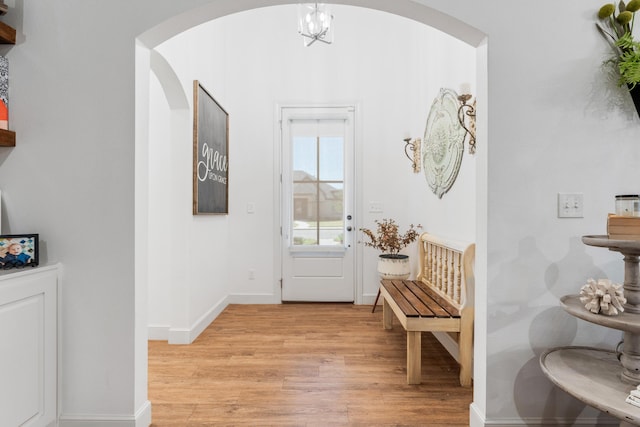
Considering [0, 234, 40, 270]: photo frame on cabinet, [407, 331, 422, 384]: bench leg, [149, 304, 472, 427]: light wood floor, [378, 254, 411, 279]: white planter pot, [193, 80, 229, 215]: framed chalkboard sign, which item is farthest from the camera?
[378, 254, 411, 279]: white planter pot

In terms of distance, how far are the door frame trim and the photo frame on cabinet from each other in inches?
102

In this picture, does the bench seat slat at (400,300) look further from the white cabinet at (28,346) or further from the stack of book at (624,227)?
the white cabinet at (28,346)

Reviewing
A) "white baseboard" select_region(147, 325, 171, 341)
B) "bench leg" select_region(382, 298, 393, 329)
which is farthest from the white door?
"white baseboard" select_region(147, 325, 171, 341)

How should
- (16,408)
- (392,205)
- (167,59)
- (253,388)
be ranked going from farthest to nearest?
1. (392,205)
2. (167,59)
3. (253,388)
4. (16,408)

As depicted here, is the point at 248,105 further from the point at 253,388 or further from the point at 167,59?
the point at 253,388

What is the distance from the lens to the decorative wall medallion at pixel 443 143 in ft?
8.47

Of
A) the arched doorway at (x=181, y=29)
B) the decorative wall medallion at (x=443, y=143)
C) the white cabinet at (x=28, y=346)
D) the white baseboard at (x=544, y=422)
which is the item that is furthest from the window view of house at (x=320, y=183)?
the white cabinet at (x=28, y=346)

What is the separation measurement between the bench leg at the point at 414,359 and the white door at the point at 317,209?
184 centimetres

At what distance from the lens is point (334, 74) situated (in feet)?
13.0

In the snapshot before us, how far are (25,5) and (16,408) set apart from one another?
1.74 metres

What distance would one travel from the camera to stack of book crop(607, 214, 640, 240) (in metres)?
1.21

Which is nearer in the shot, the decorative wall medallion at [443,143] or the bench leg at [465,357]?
the bench leg at [465,357]

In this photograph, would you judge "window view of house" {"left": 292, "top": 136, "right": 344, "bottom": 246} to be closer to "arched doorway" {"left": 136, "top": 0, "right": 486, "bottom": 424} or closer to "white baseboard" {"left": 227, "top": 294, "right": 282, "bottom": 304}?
"white baseboard" {"left": 227, "top": 294, "right": 282, "bottom": 304}

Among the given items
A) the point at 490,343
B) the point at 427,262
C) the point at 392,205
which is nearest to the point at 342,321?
the point at 427,262
